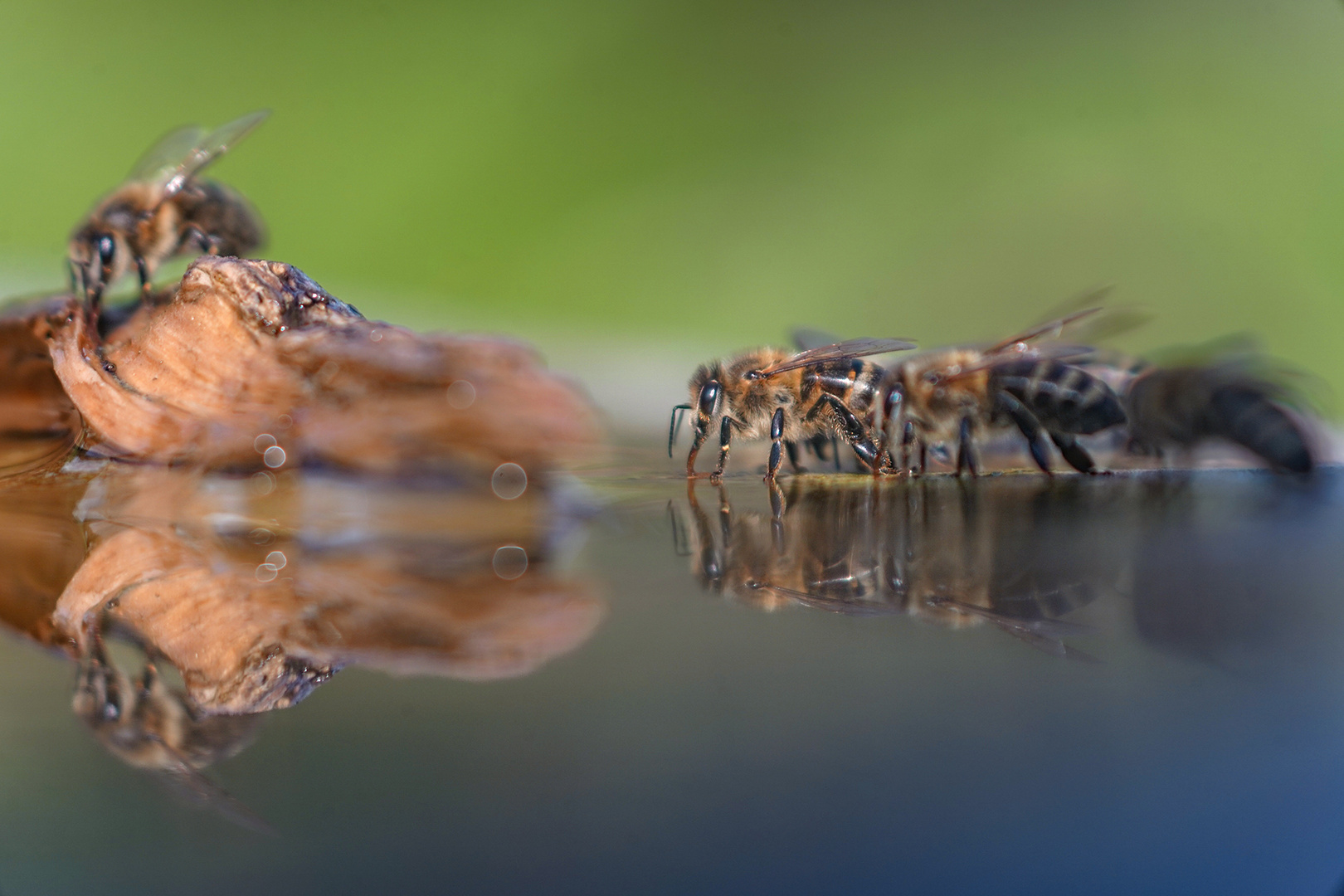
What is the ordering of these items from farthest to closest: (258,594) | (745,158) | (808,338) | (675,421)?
(745,158)
(808,338)
(675,421)
(258,594)

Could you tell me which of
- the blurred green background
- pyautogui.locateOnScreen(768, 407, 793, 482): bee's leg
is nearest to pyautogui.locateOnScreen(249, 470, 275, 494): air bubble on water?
Answer: pyautogui.locateOnScreen(768, 407, 793, 482): bee's leg

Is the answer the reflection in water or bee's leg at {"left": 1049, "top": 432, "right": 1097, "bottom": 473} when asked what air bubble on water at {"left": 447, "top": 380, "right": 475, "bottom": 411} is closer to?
the reflection in water

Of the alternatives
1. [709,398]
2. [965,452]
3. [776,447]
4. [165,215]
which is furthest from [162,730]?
[165,215]

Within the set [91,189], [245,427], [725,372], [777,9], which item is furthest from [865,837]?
[777,9]

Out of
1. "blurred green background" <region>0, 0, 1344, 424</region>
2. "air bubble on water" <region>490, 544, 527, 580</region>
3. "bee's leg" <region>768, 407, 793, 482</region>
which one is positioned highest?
"blurred green background" <region>0, 0, 1344, 424</region>

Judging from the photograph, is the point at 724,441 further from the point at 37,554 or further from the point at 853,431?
the point at 37,554
